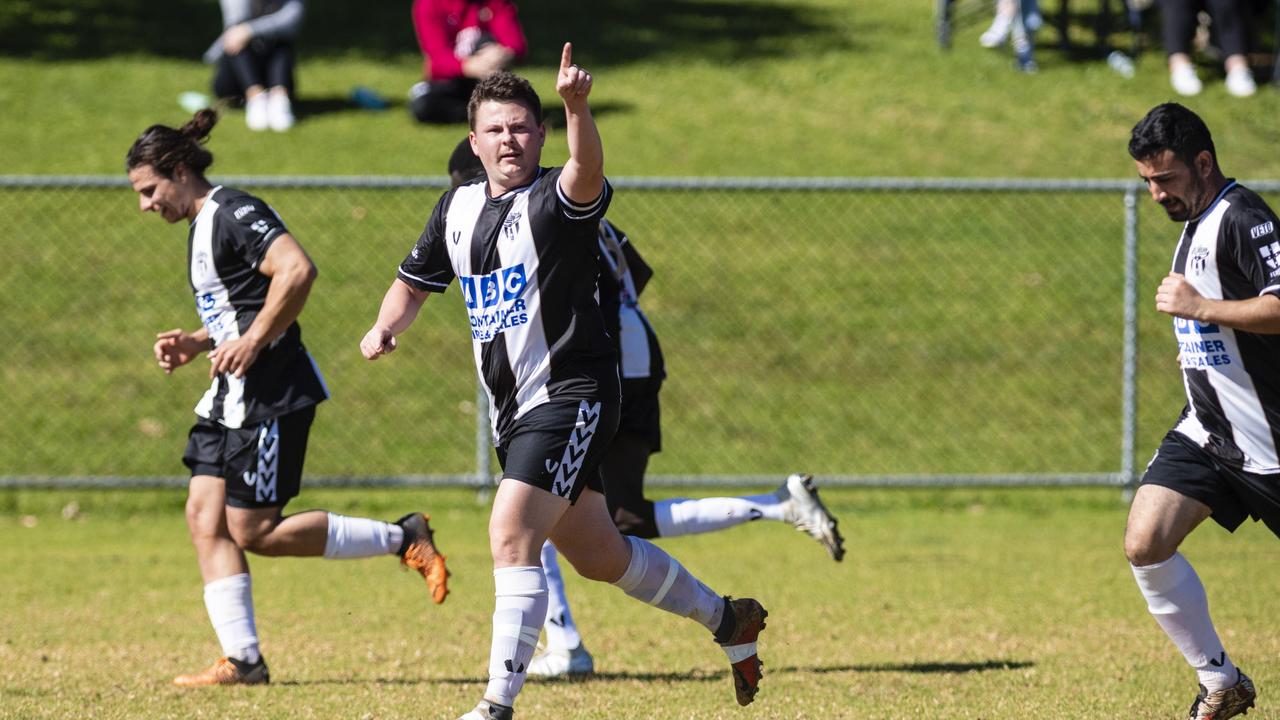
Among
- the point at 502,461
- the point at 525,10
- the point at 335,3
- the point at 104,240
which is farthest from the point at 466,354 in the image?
the point at 335,3

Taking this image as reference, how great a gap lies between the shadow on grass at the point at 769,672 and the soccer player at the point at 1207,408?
1.17 meters

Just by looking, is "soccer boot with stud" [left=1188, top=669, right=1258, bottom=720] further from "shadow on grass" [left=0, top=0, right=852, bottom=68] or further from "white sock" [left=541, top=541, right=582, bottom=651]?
"shadow on grass" [left=0, top=0, right=852, bottom=68]

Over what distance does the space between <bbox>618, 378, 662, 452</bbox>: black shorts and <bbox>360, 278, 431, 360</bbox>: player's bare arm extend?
141 cm

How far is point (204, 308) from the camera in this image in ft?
19.8

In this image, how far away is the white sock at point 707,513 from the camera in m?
6.42

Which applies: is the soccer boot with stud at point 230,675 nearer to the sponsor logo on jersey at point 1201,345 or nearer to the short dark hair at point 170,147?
the short dark hair at point 170,147

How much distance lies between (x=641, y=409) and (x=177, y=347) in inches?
74.1

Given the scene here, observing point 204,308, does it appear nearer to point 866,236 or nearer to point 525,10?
point 866,236

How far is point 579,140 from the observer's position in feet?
13.8

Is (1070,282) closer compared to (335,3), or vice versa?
(1070,282)

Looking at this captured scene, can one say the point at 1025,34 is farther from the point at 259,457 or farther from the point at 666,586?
the point at 666,586

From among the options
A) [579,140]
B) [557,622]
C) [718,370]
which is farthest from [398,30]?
[579,140]

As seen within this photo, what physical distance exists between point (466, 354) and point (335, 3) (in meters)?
11.6

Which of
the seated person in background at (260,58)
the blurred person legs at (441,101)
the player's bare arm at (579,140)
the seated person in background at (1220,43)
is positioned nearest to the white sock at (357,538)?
the player's bare arm at (579,140)
